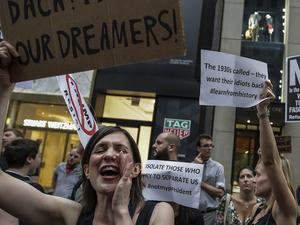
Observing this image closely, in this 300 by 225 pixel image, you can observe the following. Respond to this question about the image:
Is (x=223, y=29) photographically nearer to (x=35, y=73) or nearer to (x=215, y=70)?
(x=215, y=70)

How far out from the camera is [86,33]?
8.70 feet

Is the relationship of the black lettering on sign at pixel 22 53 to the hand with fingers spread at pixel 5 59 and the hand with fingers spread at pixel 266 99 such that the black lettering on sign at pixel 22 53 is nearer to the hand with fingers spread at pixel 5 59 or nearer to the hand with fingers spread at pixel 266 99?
the hand with fingers spread at pixel 5 59

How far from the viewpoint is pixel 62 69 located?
2.67 metres

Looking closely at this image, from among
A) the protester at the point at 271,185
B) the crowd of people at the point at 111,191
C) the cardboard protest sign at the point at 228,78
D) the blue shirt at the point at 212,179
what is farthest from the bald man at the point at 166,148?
the blue shirt at the point at 212,179

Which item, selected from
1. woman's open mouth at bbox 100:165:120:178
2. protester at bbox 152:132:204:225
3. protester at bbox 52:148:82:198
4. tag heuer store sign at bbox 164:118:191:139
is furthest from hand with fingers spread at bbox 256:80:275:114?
tag heuer store sign at bbox 164:118:191:139

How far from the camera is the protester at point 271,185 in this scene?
3273 mm

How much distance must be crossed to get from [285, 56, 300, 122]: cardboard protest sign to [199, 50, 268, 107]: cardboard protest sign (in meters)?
1.53

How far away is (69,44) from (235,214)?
3.93m

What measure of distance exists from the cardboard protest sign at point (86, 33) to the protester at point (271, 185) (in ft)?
4.46

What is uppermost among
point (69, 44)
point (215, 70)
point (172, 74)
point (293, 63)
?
point (172, 74)

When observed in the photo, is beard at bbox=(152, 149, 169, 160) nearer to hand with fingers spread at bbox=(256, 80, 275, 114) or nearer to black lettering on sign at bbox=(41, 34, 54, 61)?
hand with fingers spread at bbox=(256, 80, 275, 114)

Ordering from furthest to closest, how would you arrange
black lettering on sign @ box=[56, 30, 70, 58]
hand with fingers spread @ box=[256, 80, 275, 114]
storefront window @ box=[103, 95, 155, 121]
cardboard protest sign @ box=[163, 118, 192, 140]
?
storefront window @ box=[103, 95, 155, 121], cardboard protest sign @ box=[163, 118, 192, 140], hand with fingers spread @ box=[256, 80, 275, 114], black lettering on sign @ box=[56, 30, 70, 58]

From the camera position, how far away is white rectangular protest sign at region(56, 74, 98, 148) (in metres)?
5.17

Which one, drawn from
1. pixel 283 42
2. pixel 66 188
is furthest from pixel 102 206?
pixel 283 42
